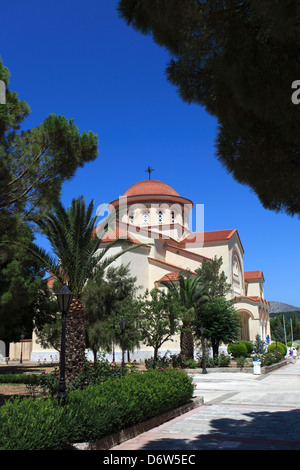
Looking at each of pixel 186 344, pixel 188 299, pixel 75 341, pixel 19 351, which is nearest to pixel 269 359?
pixel 186 344

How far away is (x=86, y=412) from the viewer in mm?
6219

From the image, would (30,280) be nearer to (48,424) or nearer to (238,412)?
(238,412)

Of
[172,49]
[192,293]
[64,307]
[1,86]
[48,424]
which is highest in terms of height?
[1,86]

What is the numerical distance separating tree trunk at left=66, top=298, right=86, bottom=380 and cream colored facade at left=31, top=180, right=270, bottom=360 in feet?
70.0

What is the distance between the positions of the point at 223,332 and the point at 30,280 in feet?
39.5

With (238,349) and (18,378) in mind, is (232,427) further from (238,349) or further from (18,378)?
(238,349)

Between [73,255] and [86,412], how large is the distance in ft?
20.1

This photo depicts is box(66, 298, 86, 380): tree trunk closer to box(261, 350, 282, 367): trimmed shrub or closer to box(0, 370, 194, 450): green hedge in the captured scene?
box(0, 370, 194, 450): green hedge

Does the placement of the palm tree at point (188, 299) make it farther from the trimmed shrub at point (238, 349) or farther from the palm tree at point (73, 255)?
the palm tree at point (73, 255)

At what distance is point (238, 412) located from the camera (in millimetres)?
9719

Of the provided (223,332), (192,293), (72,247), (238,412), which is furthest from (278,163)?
(223,332)

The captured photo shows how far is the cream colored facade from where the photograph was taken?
112 ft

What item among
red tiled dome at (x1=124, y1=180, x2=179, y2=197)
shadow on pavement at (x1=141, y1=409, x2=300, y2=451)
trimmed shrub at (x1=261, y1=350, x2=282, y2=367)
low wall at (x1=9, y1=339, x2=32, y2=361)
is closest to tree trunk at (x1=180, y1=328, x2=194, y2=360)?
trimmed shrub at (x1=261, y1=350, x2=282, y2=367)

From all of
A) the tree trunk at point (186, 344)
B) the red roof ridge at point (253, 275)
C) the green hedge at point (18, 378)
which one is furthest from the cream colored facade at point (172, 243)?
the green hedge at point (18, 378)
